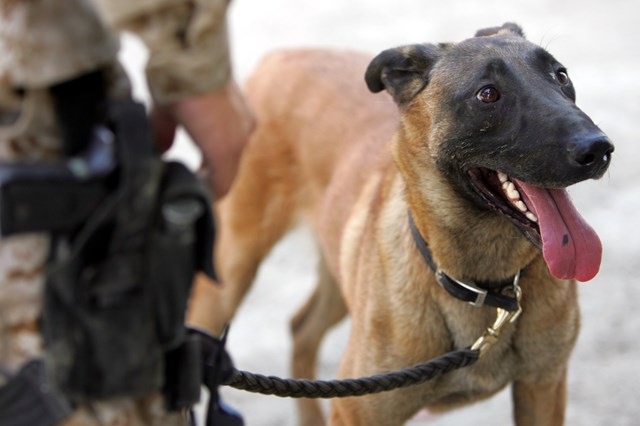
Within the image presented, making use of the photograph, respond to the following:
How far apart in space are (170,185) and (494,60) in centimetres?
123

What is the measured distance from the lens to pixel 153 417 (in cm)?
183

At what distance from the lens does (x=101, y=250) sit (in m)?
1.76

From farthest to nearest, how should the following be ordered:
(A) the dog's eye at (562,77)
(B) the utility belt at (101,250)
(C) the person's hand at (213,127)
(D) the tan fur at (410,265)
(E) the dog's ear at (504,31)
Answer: (E) the dog's ear at (504,31) < (D) the tan fur at (410,265) < (A) the dog's eye at (562,77) < (C) the person's hand at (213,127) < (B) the utility belt at (101,250)

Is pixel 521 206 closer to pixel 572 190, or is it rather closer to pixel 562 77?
pixel 562 77

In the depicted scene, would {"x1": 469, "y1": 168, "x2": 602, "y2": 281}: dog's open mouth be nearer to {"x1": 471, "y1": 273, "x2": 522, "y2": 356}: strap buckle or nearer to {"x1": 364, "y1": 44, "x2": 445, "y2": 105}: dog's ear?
{"x1": 471, "y1": 273, "x2": 522, "y2": 356}: strap buckle

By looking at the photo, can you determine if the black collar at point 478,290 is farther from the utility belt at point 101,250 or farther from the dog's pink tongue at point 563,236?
the utility belt at point 101,250

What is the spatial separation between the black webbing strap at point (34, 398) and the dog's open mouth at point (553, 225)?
1.28 meters

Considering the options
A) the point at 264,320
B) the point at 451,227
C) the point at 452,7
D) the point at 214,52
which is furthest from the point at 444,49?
the point at 452,7

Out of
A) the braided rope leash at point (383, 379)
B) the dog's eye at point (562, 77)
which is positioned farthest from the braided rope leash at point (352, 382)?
the dog's eye at point (562, 77)

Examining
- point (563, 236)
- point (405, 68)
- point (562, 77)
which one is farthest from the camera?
point (405, 68)

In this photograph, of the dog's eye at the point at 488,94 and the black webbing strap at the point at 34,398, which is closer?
the black webbing strap at the point at 34,398

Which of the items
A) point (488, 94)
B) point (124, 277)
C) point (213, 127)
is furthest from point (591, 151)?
point (124, 277)

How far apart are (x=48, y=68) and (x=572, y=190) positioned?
472 cm

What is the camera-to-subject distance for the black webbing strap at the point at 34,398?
1.73m
